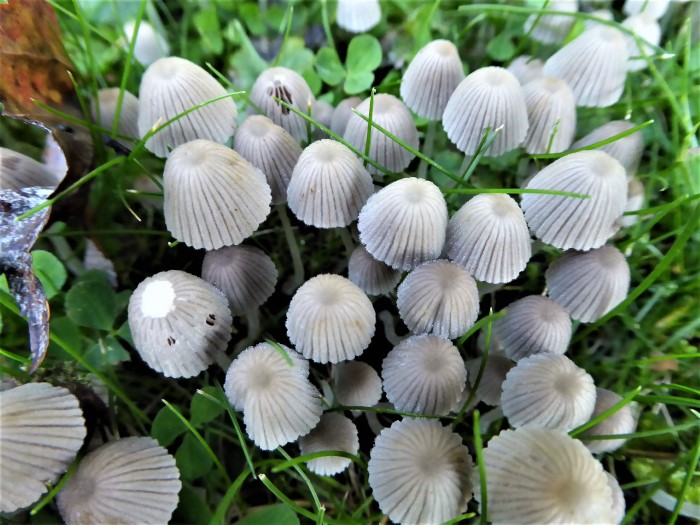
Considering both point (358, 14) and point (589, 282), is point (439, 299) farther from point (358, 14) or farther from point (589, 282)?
point (358, 14)

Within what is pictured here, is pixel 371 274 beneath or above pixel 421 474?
above

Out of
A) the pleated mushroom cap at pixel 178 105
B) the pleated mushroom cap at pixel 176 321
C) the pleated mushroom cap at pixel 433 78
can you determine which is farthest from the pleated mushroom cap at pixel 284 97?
the pleated mushroom cap at pixel 176 321

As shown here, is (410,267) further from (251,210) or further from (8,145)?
(8,145)

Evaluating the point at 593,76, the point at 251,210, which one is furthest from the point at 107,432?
the point at 593,76

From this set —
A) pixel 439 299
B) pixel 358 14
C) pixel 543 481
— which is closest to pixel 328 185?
pixel 439 299

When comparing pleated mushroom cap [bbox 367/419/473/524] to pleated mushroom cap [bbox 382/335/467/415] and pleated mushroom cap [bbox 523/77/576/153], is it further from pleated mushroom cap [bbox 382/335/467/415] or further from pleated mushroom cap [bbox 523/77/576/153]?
pleated mushroom cap [bbox 523/77/576/153]

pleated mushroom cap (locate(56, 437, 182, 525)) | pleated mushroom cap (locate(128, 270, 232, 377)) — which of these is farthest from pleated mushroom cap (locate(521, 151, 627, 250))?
pleated mushroom cap (locate(56, 437, 182, 525))
